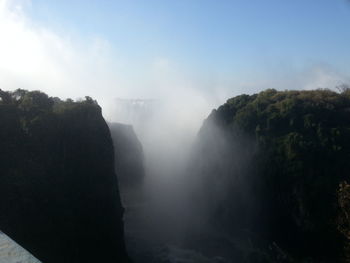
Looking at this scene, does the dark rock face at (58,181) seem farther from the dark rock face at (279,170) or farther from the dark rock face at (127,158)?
the dark rock face at (127,158)

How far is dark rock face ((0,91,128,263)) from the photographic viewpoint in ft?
65.0

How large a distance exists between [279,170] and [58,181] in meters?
18.2

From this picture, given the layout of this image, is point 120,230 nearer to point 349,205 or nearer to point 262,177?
point 262,177

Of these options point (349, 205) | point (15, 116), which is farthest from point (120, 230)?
point (349, 205)

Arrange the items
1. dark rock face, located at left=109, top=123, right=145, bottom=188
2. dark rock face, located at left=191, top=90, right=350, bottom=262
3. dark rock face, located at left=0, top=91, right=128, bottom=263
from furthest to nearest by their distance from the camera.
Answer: dark rock face, located at left=109, top=123, right=145, bottom=188 → dark rock face, located at left=191, top=90, right=350, bottom=262 → dark rock face, located at left=0, top=91, right=128, bottom=263

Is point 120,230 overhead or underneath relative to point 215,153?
underneath

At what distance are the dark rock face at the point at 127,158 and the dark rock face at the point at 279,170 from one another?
22.5 ft

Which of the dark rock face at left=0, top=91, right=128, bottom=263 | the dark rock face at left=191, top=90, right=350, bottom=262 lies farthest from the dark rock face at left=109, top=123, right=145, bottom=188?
the dark rock face at left=0, top=91, right=128, bottom=263

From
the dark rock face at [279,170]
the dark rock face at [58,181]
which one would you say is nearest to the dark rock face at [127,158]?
the dark rock face at [279,170]

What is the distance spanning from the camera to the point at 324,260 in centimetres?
2692

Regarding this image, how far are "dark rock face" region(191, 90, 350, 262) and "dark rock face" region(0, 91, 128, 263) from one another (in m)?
12.2

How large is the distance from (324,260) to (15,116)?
22.9 metres

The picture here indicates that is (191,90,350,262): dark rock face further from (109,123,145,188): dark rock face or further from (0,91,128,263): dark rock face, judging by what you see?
(0,91,128,263): dark rock face

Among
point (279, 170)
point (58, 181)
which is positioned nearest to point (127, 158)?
point (279, 170)
